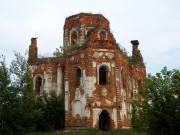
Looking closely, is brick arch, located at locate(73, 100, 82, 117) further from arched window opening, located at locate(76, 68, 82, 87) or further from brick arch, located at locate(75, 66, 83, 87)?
arched window opening, located at locate(76, 68, 82, 87)

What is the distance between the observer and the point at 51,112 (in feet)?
Result: 96.4

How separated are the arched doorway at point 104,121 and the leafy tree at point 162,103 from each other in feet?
37.8

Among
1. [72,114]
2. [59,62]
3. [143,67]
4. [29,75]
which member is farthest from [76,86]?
[143,67]

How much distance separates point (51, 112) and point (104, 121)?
16.8ft

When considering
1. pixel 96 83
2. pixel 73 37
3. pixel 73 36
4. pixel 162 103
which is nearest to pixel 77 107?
pixel 96 83

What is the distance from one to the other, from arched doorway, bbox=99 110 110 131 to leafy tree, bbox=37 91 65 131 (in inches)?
147

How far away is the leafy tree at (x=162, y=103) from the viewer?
15.1 meters

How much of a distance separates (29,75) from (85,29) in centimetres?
1313

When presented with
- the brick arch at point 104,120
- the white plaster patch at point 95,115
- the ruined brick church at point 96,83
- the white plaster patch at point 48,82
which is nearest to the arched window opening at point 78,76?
the ruined brick church at point 96,83

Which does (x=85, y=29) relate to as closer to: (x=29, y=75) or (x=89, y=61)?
(x=89, y=61)

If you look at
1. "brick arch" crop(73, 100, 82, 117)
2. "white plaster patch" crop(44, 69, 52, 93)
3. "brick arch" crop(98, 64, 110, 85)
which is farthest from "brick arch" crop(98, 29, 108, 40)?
"white plaster patch" crop(44, 69, 52, 93)

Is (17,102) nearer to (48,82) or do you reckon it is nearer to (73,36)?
(48,82)

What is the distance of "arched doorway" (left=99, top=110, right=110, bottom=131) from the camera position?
28.0m

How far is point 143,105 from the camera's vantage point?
639 inches
